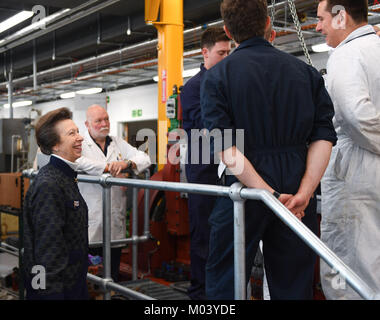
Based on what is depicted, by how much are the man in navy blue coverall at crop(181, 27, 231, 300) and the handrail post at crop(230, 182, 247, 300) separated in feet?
3.41

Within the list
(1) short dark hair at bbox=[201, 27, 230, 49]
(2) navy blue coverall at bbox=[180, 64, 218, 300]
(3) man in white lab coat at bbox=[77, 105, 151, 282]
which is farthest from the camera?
(3) man in white lab coat at bbox=[77, 105, 151, 282]

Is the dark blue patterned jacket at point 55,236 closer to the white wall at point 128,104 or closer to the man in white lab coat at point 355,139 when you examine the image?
the man in white lab coat at point 355,139

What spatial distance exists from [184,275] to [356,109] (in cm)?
275

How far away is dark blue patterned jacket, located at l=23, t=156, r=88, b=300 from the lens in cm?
202

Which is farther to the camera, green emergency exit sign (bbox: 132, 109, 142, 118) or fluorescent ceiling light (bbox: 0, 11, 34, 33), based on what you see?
green emergency exit sign (bbox: 132, 109, 142, 118)

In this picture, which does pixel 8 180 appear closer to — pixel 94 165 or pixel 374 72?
pixel 94 165

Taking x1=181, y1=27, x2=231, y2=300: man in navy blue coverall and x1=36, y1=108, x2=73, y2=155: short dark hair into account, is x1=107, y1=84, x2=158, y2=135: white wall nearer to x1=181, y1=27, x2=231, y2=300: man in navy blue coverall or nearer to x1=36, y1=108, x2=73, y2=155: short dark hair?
x1=181, y1=27, x2=231, y2=300: man in navy blue coverall

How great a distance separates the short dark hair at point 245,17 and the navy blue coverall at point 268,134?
3cm

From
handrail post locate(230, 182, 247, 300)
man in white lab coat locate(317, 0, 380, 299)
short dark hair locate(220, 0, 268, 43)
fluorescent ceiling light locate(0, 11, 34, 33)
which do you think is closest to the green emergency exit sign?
fluorescent ceiling light locate(0, 11, 34, 33)

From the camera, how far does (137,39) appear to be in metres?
11.8

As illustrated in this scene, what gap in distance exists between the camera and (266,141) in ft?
5.34

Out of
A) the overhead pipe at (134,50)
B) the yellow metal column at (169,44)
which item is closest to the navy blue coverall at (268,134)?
the yellow metal column at (169,44)

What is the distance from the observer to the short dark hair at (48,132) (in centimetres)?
233
